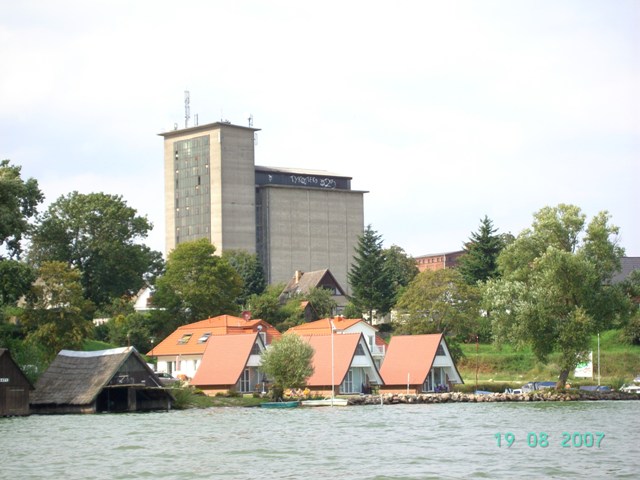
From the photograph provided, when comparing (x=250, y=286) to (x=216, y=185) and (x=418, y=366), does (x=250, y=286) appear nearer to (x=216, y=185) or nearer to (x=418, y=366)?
(x=216, y=185)

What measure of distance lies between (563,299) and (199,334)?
1347 inches

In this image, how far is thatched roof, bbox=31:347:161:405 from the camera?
69.6 meters

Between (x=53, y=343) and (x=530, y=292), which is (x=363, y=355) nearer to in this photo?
(x=530, y=292)

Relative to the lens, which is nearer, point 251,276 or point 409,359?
point 409,359

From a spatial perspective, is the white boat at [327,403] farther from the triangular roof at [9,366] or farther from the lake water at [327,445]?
the triangular roof at [9,366]

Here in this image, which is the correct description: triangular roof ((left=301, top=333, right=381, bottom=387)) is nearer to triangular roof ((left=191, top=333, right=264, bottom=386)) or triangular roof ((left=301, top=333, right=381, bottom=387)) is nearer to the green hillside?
triangular roof ((left=191, top=333, right=264, bottom=386))

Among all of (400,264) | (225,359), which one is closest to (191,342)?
(225,359)

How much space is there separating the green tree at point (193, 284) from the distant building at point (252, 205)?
2152 inches

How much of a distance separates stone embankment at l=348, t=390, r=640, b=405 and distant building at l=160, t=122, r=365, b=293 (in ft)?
300

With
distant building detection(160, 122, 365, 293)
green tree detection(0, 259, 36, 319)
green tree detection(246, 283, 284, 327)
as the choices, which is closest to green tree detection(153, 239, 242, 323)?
green tree detection(246, 283, 284, 327)

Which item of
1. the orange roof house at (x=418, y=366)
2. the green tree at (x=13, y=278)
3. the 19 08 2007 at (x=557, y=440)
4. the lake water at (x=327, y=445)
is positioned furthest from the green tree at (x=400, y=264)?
the 19 08 2007 at (x=557, y=440)

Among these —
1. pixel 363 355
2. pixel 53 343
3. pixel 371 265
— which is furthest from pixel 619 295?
pixel 371 265

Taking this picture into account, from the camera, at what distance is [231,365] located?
278ft

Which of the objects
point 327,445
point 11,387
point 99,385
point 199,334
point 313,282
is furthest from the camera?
point 313,282
